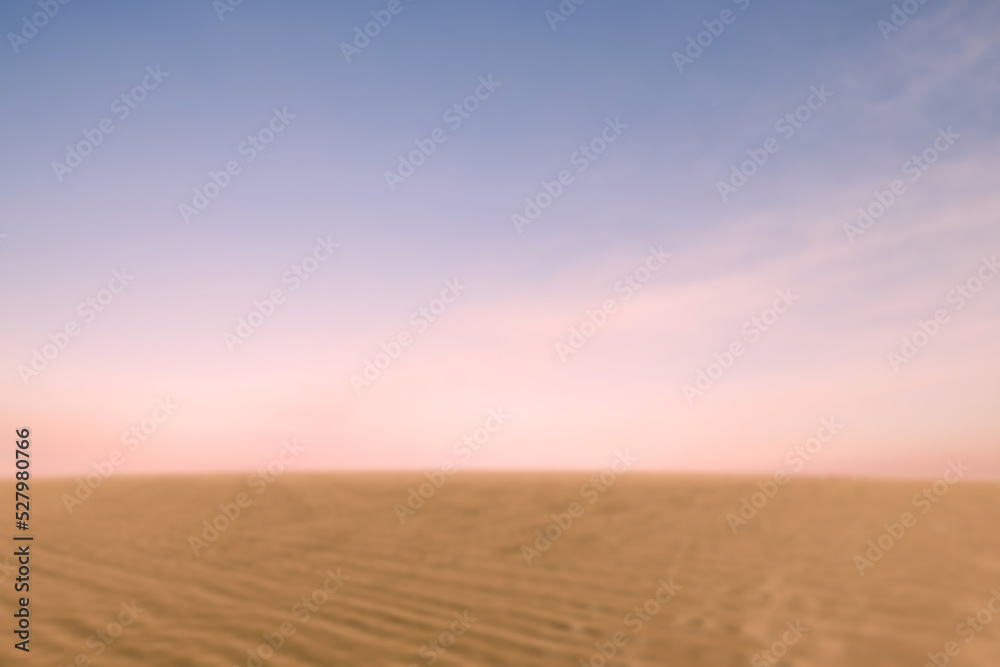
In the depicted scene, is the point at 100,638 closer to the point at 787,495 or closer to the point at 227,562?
the point at 227,562

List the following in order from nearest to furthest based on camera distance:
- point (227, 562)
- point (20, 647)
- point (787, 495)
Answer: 1. point (20, 647)
2. point (227, 562)
3. point (787, 495)

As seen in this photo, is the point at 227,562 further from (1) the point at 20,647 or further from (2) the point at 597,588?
(2) the point at 597,588

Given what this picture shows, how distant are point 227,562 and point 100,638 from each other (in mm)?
2625

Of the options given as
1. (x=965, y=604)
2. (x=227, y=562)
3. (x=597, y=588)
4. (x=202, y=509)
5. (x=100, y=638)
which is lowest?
(x=965, y=604)

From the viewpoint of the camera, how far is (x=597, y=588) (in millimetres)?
6398

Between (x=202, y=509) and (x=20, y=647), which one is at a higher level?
(x=202, y=509)

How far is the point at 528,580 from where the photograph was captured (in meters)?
6.73

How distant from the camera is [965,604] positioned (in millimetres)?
5594

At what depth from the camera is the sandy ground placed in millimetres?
4910

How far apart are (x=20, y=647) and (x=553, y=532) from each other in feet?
20.1

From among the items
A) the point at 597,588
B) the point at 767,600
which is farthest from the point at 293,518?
the point at 767,600

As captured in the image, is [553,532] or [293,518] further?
[293,518]

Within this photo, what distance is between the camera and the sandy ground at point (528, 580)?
4910mm

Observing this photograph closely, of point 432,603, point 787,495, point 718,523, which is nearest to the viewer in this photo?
point 432,603
